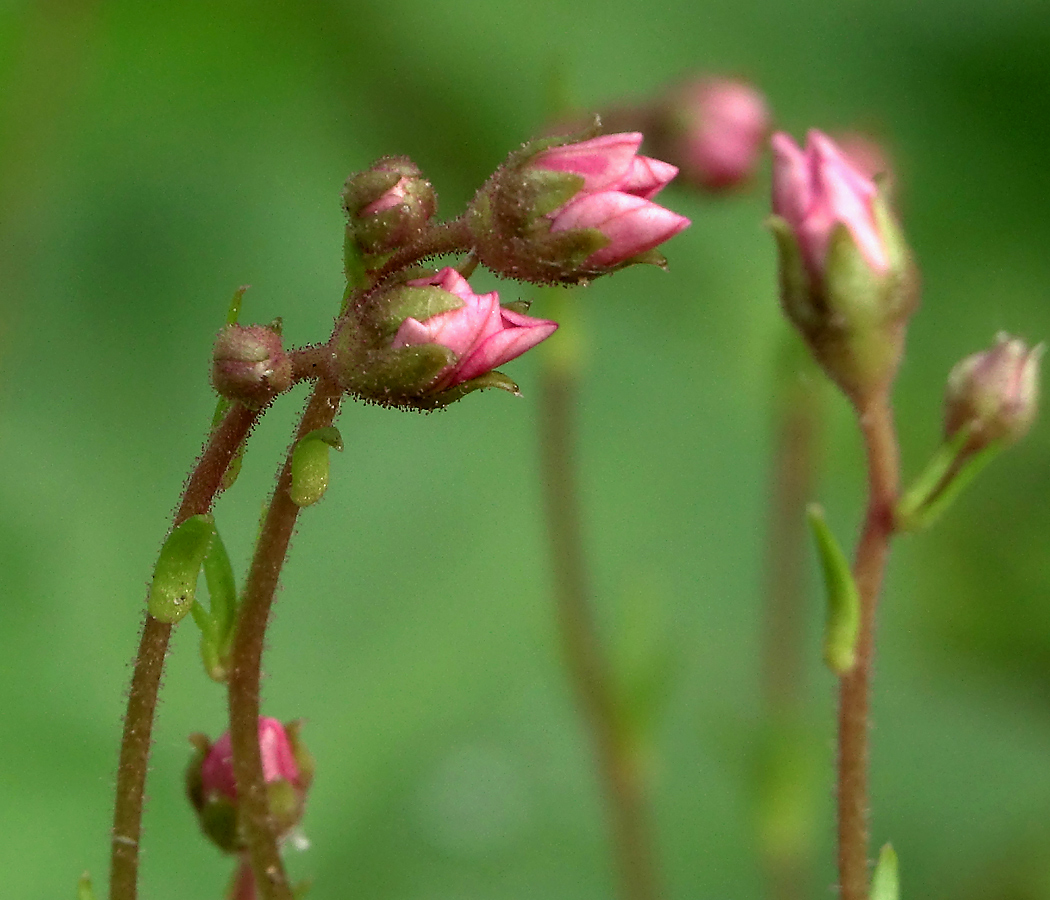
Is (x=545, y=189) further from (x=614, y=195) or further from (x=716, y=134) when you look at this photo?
(x=716, y=134)

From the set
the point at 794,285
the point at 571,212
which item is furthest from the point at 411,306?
the point at 794,285

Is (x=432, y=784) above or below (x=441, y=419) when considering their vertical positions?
below

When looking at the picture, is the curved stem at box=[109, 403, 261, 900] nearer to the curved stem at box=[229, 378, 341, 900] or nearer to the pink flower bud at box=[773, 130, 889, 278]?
the curved stem at box=[229, 378, 341, 900]

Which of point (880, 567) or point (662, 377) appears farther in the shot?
point (662, 377)

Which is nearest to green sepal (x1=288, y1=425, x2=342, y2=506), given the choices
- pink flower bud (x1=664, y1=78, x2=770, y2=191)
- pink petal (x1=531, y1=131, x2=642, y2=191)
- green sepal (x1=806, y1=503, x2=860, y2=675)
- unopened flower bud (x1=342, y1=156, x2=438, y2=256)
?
unopened flower bud (x1=342, y1=156, x2=438, y2=256)

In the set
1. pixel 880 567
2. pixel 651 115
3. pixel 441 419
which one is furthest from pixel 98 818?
pixel 880 567

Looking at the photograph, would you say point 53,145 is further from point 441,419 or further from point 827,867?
point 827,867
